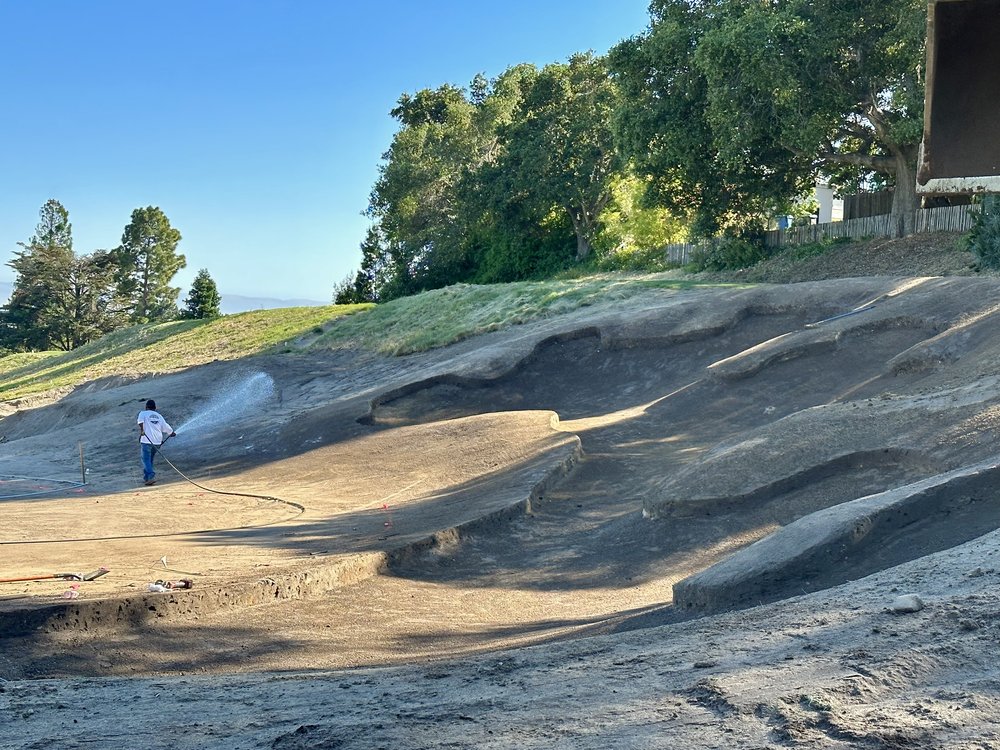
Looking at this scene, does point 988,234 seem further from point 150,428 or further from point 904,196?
point 150,428

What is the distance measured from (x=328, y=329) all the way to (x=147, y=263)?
4342cm

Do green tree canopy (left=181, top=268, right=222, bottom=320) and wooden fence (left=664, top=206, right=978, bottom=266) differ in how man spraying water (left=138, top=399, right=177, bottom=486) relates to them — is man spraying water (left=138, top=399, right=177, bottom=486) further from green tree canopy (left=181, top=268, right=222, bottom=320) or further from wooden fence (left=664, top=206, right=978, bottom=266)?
green tree canopy (left=181, top=268, right=222, bottom=320)

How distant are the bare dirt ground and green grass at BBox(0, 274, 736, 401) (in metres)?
2.55

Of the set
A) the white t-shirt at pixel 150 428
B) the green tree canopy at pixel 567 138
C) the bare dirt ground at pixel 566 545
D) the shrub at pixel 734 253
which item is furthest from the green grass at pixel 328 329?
Answer: the white t-shirt at pixel 150 428

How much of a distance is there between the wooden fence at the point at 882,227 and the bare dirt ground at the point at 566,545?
1.23 metres

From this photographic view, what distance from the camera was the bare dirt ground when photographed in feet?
16.0

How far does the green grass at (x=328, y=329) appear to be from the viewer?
30.1 metres

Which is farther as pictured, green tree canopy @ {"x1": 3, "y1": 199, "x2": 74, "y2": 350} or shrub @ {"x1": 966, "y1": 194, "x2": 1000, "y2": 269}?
green tree canopy @ {"x1": 3, "y1": 199, "x2": 74, "y2": 350}

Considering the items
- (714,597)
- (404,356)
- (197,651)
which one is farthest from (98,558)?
(404,356)

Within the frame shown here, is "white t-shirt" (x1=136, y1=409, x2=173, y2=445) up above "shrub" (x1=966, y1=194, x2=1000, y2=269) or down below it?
below

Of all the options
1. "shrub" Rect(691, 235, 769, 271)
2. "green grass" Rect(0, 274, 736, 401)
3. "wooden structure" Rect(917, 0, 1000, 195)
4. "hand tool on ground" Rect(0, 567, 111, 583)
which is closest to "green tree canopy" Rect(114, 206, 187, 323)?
"green grass" Rect(0, 274, 736, 401)

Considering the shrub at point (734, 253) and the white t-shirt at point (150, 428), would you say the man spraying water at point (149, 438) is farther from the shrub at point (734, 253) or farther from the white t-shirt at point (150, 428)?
the shrub at point (734, 253)

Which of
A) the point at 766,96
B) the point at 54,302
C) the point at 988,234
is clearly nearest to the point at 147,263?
the point at 54,302

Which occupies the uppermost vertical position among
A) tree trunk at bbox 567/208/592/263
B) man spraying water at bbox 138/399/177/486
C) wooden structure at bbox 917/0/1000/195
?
tree trunk at bbox 567/208/592/263
